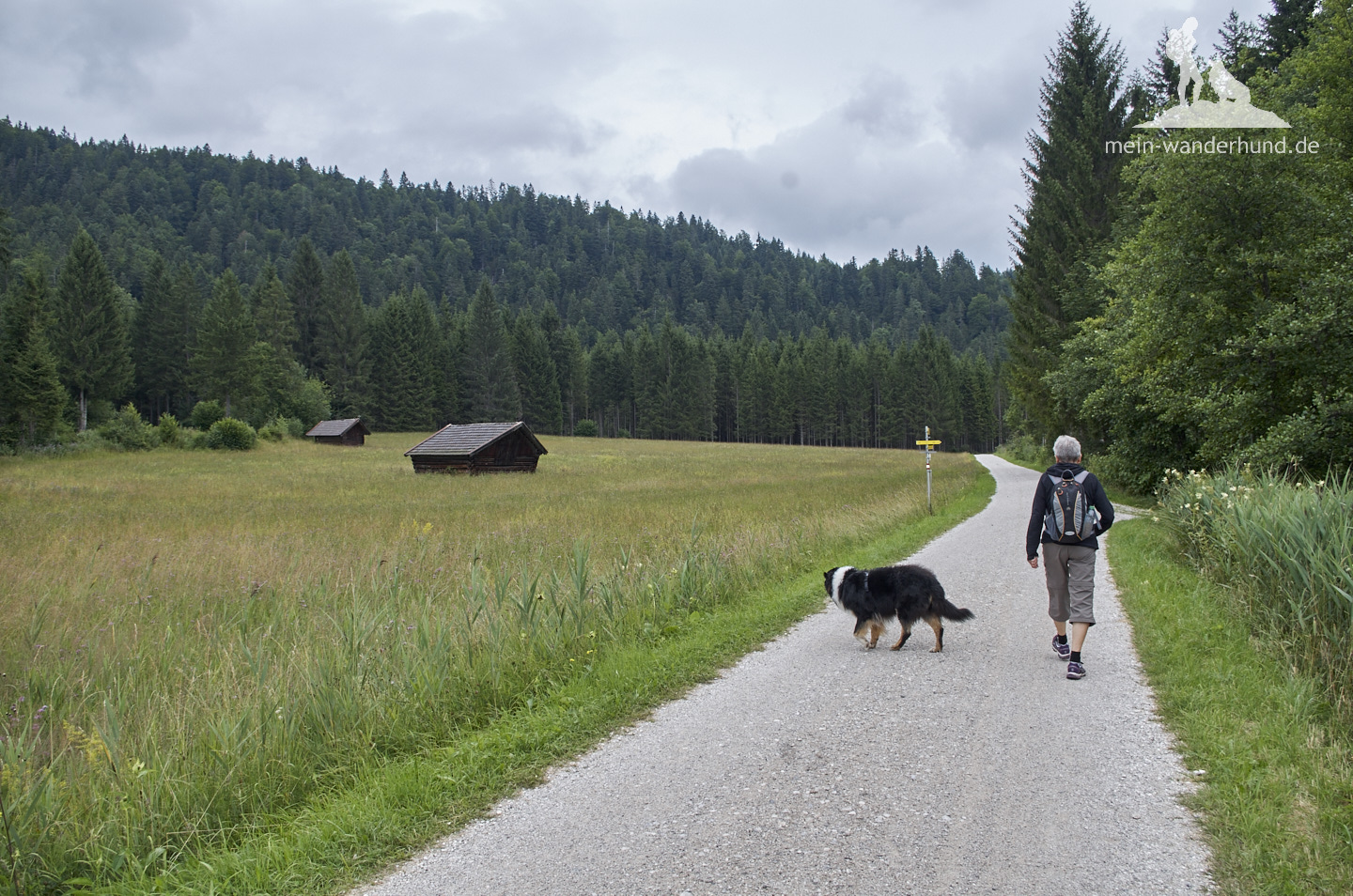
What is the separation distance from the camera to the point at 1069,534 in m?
6.81

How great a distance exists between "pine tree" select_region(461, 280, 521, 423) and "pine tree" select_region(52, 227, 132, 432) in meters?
35.0

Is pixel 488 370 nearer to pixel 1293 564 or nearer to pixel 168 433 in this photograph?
pixel 168 433

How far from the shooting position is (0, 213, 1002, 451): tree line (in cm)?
6488

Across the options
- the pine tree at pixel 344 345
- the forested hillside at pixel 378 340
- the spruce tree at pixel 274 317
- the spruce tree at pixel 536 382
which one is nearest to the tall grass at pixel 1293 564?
the forested hillside at pixel 378 340

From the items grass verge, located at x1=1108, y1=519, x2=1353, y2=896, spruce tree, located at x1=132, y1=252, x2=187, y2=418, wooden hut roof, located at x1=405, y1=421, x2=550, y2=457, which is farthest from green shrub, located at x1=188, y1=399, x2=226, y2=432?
grass verge, located at x1=1108, y1=519, x2=1353, y2=896

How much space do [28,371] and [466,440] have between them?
27535mm

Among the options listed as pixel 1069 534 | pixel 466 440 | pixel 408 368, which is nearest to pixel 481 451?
pixel 466 440

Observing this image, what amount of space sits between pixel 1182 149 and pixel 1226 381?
4513 mm

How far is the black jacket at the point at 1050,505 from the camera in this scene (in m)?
6.81

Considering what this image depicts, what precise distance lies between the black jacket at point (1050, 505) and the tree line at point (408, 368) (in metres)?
54.9

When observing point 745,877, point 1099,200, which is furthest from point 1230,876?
point 1099,200

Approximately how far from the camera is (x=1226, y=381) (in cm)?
1504

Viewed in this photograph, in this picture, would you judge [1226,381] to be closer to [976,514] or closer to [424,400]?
[976,514]

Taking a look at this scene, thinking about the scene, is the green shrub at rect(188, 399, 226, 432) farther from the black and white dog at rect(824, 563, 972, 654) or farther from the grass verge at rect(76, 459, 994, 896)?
the black and white dog at rect(824, 563, 972, 654)
